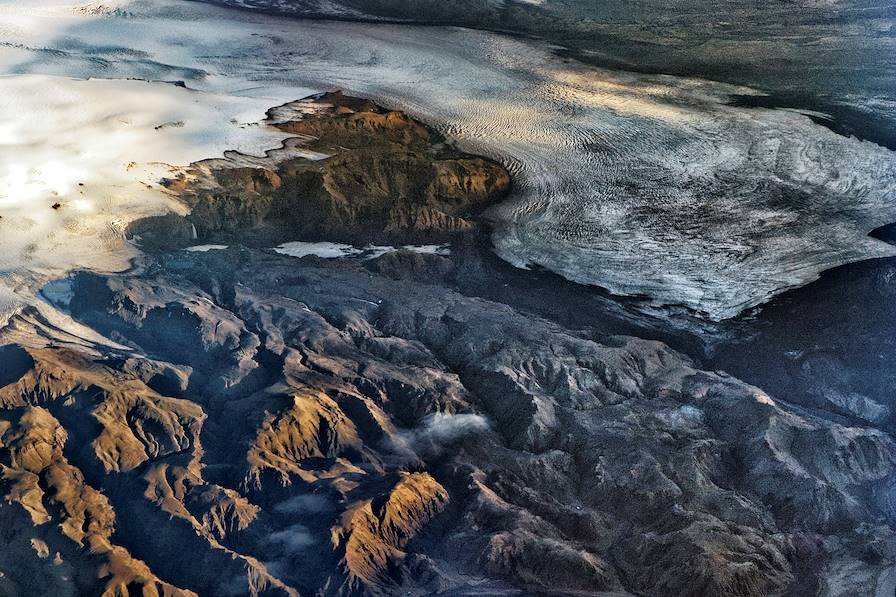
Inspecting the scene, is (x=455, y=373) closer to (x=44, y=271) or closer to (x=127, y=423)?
(x=127, y=423)

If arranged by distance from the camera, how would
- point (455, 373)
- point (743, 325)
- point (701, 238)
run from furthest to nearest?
point (701, 238), point (743, 325), point (455, 373)

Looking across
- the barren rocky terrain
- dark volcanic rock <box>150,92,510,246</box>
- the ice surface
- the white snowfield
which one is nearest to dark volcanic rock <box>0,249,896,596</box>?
the barren rocky terrain

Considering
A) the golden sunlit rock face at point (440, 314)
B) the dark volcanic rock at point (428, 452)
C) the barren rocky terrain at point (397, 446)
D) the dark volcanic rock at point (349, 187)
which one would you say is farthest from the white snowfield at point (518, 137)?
the dark volcanic rock at point (428, 452)

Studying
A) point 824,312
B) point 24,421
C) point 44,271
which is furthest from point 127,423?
point 824,312

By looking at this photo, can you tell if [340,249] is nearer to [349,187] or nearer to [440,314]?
[349,187]

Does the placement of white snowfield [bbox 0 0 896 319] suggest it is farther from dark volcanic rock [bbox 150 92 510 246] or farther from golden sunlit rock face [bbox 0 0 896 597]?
dark volcanic rock [bbox 150 92 510 246]

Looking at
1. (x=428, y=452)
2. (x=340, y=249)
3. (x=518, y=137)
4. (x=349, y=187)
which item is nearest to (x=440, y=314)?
(x=428, y=452)

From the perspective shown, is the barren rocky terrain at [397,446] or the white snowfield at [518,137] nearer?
the barren rocky terrain at [397,446]

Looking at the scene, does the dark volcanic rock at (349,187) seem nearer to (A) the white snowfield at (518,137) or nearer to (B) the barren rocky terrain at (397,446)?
(A) the white snowfield at (518,137)
